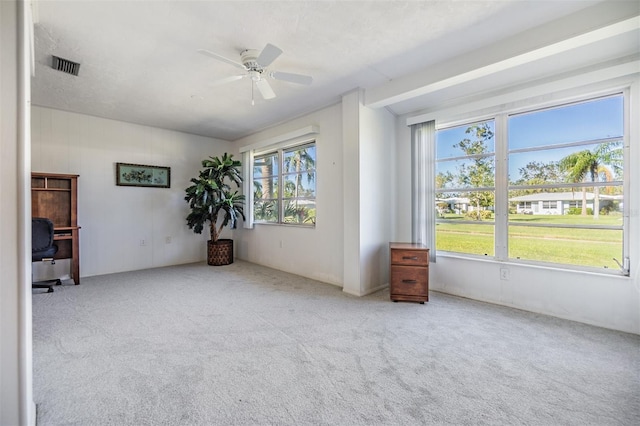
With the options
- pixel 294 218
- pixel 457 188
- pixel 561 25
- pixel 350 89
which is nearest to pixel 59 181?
pixel 294 218

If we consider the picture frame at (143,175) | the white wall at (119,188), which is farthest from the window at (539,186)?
the picture frame at (143,175)

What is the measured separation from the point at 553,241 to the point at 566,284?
431 mm

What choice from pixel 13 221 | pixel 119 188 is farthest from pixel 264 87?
pixel 119 188

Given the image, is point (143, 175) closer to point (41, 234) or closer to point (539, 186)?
point (41, 234)

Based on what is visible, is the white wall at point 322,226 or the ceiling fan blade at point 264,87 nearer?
the ceiling fan blade at point 264,87

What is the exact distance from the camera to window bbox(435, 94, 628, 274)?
2525 mm

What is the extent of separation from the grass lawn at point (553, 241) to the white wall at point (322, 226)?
157 cm

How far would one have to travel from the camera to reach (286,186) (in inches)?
190

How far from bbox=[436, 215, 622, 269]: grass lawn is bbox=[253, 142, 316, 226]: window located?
2.19 m

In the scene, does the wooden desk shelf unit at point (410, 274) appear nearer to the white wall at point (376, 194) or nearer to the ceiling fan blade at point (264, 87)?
the white wall at point (376, 194)

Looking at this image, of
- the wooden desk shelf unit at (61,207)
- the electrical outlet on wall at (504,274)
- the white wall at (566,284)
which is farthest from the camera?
the wooden desk shelf unit at (61,207)

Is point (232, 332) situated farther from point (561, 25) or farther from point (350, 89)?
point (561, 25)

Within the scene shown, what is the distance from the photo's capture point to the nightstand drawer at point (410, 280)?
3.05m

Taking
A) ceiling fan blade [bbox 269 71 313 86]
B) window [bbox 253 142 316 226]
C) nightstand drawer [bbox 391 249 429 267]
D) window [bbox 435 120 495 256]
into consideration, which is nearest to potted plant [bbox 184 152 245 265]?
window [bbox 253 142 316 226]
